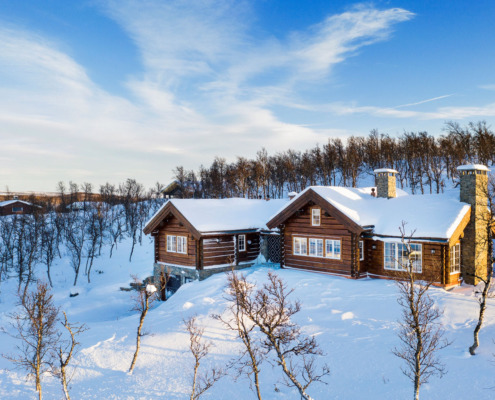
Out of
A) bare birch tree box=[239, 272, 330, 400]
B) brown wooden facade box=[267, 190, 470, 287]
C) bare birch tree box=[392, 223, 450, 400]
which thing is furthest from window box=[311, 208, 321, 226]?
bare birch tree box=[392, 223, 450, 400]

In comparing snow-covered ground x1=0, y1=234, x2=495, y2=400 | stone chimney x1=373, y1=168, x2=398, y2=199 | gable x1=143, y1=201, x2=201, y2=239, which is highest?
stone chimney x1=373, y1=168, x2=398, y2=199

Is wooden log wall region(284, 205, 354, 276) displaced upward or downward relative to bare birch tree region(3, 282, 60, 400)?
upward

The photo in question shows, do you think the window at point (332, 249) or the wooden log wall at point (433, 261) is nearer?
the wooden log wall at point (433, 261)

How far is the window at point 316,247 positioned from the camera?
2384 cm

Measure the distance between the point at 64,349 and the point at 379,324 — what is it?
549 inches

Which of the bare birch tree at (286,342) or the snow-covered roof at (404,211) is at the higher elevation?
the snow-covered roof at (404,211)

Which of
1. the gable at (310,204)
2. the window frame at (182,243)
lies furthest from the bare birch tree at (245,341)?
the window frame at (182,243)

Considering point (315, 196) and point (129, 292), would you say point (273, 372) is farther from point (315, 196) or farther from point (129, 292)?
point (129, 292)

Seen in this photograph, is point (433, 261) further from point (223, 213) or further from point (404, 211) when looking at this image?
point (223, 213)

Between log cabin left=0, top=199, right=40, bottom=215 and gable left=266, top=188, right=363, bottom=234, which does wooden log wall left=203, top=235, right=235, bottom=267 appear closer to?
gable left=266, top=188, right=363, bottom=234

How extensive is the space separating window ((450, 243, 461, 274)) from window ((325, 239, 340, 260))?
20.4 feet

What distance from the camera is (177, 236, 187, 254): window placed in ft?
90.2

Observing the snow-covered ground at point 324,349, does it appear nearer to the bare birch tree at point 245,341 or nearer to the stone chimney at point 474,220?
the bare birch tree at point 245,341

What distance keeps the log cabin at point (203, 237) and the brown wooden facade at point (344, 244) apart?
334cm
